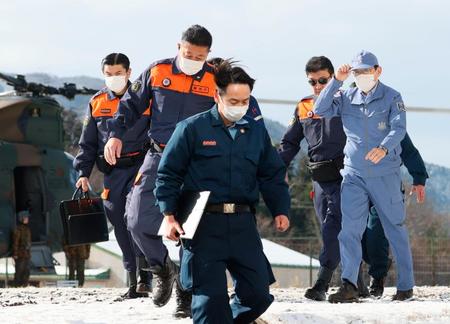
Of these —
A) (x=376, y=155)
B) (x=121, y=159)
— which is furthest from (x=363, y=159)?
(x=121, y=159)

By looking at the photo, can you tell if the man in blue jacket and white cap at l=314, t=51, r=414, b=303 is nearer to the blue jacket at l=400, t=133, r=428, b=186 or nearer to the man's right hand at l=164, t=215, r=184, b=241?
the blue jacket at l=400, t=133, r=428, b=186

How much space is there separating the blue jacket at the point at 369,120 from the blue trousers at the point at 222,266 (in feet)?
7.34

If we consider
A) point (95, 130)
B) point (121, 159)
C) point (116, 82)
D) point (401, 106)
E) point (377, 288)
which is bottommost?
point (377, 288)

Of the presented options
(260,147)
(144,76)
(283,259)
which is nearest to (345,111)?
(144,76)

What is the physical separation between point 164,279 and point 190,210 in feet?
5.82

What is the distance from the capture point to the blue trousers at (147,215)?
7352mm

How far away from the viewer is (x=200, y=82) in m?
7.32

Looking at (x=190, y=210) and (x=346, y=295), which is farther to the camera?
(x=346, y=295)

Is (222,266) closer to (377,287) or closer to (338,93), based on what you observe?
(338,93)

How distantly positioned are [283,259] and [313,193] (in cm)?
2867

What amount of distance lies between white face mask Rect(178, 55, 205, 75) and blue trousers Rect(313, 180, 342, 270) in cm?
187

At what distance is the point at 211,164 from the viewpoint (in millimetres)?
5918

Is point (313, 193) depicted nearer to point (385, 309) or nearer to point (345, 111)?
point (345, 111)

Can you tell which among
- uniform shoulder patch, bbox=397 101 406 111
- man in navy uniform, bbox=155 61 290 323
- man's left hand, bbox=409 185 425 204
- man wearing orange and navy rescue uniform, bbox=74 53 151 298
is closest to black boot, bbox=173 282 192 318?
man in navy uniform, bbox=155 61 290 323
